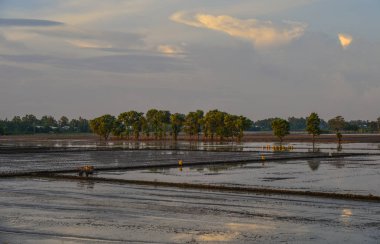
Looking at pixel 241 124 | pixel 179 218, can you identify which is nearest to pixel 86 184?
pixel 179 218

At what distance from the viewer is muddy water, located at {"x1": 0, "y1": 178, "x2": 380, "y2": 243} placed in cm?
2041

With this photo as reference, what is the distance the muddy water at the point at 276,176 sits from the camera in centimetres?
3784

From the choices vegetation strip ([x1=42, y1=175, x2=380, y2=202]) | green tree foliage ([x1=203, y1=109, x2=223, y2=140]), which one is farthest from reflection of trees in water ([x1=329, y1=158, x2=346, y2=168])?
green tree foliage ([x1=203, y1=109, x2=223, y2=140])

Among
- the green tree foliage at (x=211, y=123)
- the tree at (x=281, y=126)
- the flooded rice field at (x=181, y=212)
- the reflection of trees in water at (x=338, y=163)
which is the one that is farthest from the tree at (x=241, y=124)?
the flooded rice field at (x=181, y=212)

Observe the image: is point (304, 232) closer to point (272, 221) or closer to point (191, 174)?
point (272, 221)

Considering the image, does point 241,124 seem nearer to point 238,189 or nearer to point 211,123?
point 211,123

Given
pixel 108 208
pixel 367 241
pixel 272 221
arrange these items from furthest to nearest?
pixel 108 208 < pixel 272 221 < pixel 367 241

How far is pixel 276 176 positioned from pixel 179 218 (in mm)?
23280

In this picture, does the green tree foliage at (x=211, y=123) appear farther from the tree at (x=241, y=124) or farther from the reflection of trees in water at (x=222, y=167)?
the reflection of trees in water at (x=222, y=167)

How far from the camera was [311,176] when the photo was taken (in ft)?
151

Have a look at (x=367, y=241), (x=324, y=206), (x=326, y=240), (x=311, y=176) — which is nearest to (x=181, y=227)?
(x=326, y=240)

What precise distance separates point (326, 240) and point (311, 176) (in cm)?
2674

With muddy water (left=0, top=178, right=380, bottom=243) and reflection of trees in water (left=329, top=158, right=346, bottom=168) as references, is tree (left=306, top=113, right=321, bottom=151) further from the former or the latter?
muddy water (left=0, top=178, right=380, bottom=243)

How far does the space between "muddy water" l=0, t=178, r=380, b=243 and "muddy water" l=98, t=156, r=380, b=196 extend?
6.52 metres
